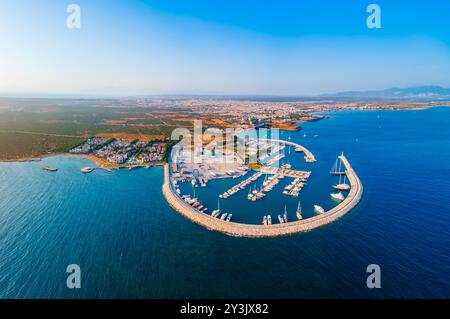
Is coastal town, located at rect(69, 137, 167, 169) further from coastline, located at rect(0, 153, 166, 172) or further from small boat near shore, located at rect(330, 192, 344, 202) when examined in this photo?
small boat near shore, located at rect(330, 192, 344, 202)

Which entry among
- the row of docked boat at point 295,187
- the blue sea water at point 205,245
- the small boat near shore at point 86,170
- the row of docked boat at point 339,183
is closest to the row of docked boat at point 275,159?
the row of docked boat at point 295,187

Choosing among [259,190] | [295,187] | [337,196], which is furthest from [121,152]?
[337,196]

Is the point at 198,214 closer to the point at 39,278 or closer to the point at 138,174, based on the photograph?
the point at 39,278

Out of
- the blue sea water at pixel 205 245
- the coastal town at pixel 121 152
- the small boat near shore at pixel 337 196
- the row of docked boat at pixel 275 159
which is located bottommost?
the blue sea water at pixel 205 245

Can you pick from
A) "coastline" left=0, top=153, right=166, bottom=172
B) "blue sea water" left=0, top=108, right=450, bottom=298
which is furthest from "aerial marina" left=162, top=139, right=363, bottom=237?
"coastline" left=0, top=153, right=166, bottom=172

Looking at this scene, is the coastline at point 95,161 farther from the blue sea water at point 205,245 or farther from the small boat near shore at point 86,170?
the blue sea water at point 205,245

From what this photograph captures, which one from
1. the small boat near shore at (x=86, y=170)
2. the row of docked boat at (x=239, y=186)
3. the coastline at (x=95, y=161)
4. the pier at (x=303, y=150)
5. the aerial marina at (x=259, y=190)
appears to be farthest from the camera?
the pier at (x=303, y=150)

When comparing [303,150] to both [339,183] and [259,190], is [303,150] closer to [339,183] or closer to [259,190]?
[339,183]
